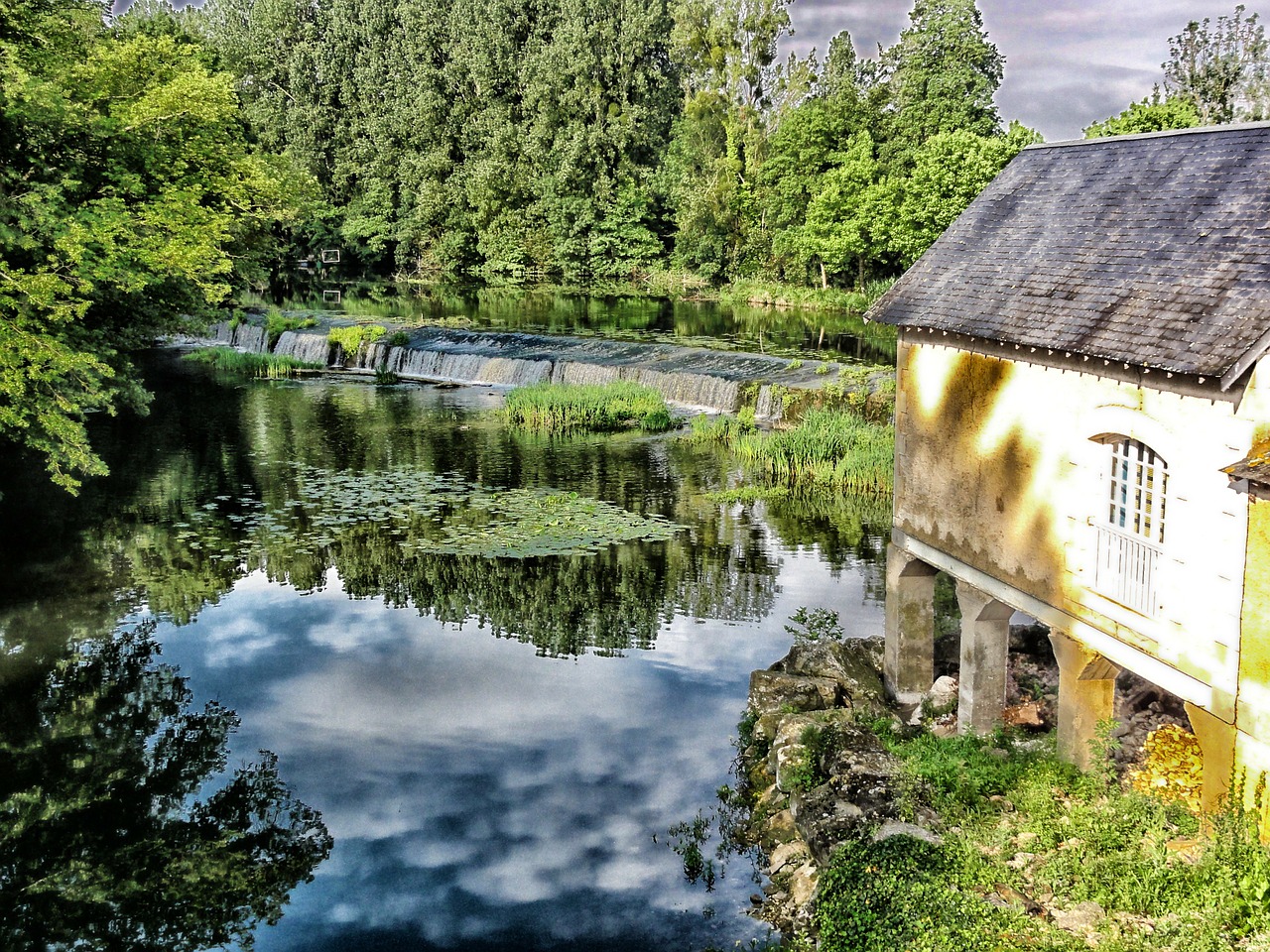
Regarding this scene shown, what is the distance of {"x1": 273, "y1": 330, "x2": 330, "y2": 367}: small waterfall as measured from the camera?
134 feet

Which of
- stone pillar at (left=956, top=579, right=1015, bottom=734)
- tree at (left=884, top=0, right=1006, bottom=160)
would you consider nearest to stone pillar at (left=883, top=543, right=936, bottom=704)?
stone pillar at (left=956, top=579, right=1015, bottom=734)

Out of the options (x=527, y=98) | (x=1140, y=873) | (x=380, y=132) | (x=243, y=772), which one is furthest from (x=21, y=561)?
(x=380, y=132)

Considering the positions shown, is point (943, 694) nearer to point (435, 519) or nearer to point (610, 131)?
point (435, 519)

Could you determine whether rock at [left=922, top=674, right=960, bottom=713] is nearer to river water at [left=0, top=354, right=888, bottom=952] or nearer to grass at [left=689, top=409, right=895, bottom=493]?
river water at [left=0, top=354, right=888, bottom=952]

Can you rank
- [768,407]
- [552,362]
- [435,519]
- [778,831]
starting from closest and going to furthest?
[778,831] → [435,519] → [768,407] → [552,362]

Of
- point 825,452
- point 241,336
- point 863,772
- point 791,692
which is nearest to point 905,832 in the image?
point 863,772

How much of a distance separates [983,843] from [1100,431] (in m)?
3.76

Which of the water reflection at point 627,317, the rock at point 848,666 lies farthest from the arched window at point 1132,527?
the water reflection at point 627,317

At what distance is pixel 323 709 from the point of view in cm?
1448

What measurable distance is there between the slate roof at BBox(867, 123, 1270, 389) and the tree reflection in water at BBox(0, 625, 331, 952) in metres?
8.79

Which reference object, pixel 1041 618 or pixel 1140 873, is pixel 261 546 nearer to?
pixel 1041 618

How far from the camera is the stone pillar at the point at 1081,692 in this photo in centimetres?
1056

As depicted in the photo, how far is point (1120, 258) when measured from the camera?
1077 cm

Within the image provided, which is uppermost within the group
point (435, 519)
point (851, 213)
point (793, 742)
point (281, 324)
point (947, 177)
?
point (947, 177)
